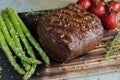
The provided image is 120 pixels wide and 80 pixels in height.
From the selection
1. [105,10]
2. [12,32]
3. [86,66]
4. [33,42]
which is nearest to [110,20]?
[105,10]

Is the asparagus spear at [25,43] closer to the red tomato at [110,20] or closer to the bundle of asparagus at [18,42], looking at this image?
the bundle of asparagus at [18,42]

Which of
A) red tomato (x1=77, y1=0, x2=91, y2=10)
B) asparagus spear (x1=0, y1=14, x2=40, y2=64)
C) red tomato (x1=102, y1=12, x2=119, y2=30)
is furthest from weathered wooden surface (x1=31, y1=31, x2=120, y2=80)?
red tomato (x1=77, y1=0, x2=91, y2=10)

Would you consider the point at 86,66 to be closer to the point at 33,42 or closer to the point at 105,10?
the point at 33,42

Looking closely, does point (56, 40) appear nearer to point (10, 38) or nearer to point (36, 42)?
point (36, 42)

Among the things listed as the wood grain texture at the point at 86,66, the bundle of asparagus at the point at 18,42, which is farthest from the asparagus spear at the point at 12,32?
the wood grain texture at the point at 86,66

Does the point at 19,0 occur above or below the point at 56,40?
above

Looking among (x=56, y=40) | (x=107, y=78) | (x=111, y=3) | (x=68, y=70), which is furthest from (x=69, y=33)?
(x=111, y=3)

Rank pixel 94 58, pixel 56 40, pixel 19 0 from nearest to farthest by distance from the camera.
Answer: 1. pixel 56 40
2. pixel 94 58
3. pixel 19 0
